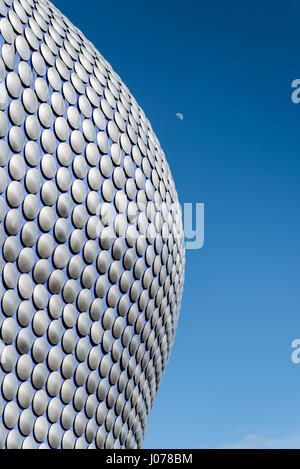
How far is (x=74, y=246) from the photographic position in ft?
83.1

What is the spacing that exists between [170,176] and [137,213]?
8.80 m

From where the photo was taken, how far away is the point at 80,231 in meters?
25.8

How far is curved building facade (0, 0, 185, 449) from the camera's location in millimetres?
21797

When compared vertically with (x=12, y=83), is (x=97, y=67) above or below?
above

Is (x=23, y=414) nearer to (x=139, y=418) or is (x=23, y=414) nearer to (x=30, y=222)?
(x=30, y=222)

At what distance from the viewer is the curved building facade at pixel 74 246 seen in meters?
21.8

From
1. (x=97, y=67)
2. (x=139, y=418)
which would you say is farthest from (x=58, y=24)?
(x=139, y=418)

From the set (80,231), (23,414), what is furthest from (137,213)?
(23,414)

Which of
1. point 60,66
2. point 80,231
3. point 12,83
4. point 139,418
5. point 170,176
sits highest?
point 170,176

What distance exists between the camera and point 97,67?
3216 centimetres
